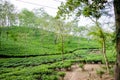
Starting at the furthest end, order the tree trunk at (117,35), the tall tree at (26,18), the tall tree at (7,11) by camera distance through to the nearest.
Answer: the tall tree at (26,18)
the tall tree at (7,11)
the tree trunk at (117,35)

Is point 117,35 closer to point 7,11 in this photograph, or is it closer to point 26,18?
point 7,11

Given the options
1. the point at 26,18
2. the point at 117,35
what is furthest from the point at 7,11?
the point at 117,35

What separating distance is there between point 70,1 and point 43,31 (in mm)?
60219

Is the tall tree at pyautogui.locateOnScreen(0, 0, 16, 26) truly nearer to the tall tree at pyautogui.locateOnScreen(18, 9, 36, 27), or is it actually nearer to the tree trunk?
the tall tree at pyautogui.locateOnScreen(18, 9, 36, 27)

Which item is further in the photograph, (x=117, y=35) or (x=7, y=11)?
(x=7, y=11)

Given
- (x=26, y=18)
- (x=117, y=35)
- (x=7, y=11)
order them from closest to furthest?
1. (x=117, y=35)
2. (x=7, y=11)
3. (x=26, y=18)

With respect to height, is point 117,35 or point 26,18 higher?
point 26,18

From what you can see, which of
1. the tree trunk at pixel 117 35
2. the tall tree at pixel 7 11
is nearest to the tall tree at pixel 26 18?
the tall tree at pixel 7 11

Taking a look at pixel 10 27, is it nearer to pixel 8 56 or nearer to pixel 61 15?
pixel 8 56

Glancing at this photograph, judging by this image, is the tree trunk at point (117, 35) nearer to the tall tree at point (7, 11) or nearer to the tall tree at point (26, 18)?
the tall tree at point (7, 11)

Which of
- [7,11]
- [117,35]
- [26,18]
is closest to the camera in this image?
[117,35]

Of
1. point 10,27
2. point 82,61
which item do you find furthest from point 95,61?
point 10,27

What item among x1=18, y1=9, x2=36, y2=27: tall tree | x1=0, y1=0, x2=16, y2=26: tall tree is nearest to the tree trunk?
x1=0, y1=0, x2=16, y2=26: tall tree

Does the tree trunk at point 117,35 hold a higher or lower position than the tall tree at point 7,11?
lower
